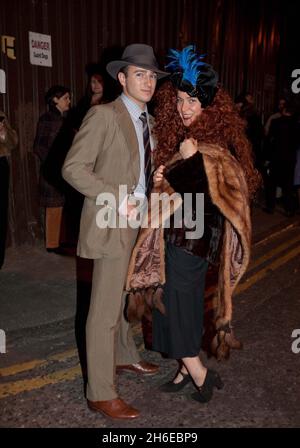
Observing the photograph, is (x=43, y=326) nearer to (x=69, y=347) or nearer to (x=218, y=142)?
A: (x=69, y=347)

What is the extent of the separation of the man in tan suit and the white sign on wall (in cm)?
368

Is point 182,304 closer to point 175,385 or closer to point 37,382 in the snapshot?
point 175,385

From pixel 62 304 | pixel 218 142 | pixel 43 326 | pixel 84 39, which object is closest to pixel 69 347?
pixel 43 326

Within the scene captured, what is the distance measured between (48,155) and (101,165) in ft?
12.6

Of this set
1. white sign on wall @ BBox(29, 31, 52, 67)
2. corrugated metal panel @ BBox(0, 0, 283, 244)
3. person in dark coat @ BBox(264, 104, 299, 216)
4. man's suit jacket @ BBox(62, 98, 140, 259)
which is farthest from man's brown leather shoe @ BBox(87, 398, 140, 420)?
person in dark coat @ BBox(264, 104, 299, 216)

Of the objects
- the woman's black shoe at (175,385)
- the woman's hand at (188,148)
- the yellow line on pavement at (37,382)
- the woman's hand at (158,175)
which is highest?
the woman's hand at (188,148)

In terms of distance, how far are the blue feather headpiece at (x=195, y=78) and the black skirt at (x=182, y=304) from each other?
901 millimetres

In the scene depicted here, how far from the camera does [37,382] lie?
357 cm

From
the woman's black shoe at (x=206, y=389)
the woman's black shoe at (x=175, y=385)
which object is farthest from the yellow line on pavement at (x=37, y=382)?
the woman's black shoe at (x=206, y=389)

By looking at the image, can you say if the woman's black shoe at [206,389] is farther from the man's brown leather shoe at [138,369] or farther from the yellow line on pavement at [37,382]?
the yellow line on pavement at [37,382]

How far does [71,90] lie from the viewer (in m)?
7.11

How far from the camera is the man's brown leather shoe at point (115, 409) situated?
120 inches

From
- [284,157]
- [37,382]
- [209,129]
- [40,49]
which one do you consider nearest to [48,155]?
[40,49]
